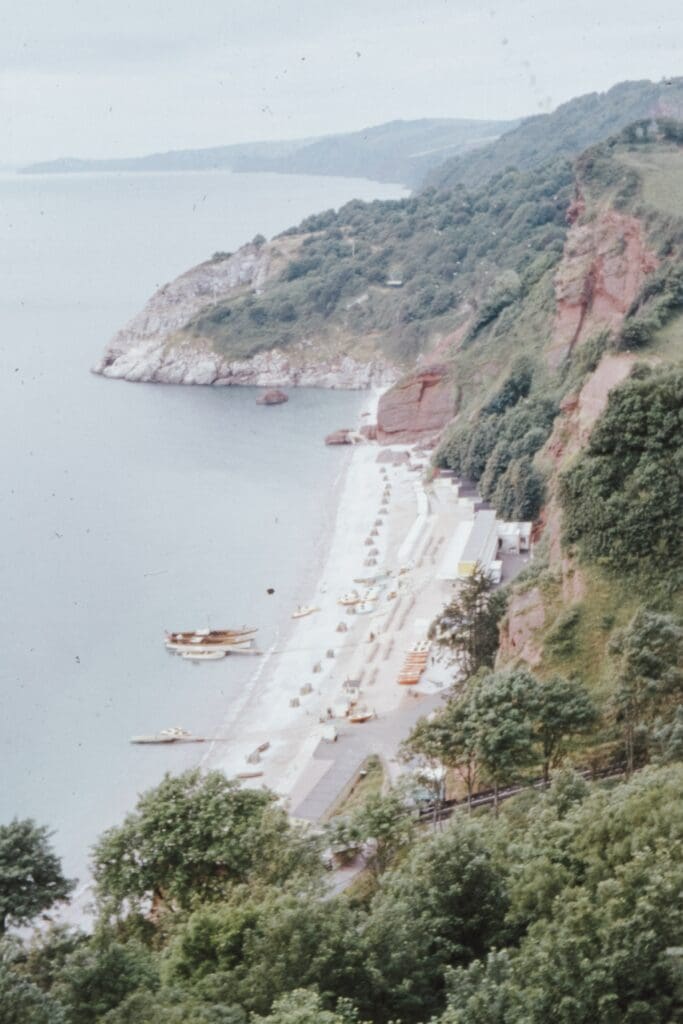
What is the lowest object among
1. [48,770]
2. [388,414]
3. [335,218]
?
[48,770]

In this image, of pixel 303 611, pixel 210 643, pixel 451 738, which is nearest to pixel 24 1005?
pixel 451 738

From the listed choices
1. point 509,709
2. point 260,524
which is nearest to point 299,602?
point 260,524

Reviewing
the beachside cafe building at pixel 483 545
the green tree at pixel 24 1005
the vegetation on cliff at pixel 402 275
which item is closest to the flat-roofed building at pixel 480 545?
the beachside cafe building at pixel 483 545

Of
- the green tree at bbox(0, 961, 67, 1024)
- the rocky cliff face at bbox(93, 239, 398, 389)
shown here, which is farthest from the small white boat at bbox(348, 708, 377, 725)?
the rocky cliff face at bbox(93, 239, 398, 389)

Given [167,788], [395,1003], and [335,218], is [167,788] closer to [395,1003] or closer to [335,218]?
[395,1003]

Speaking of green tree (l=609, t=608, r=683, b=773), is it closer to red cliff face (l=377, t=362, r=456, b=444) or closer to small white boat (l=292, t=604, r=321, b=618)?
small white boat (l=292, t=604, r=321, b=618)

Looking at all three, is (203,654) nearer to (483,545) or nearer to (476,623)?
(483,545)
